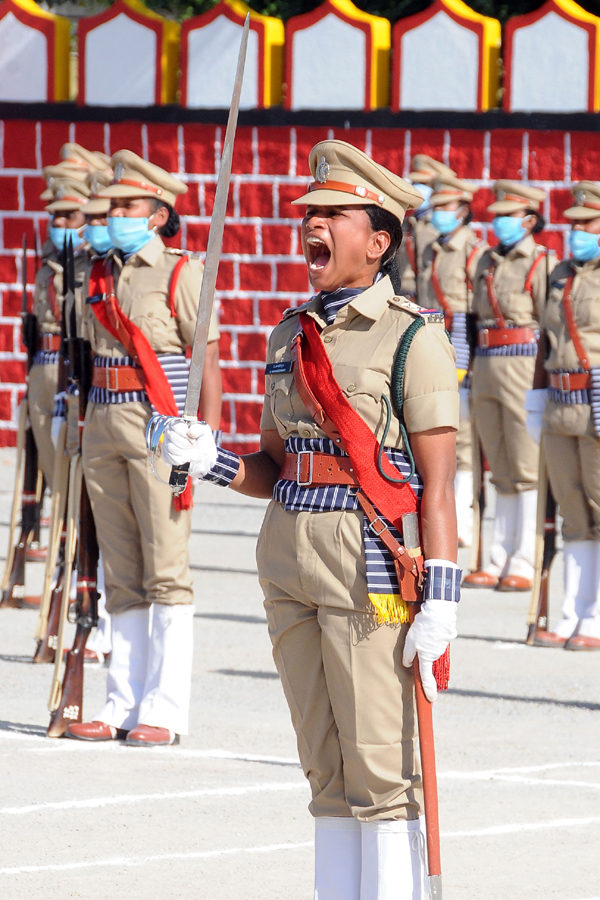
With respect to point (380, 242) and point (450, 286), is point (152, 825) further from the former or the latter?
point (450, 286)

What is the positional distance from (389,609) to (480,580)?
753cm

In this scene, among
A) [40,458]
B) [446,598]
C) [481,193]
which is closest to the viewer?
[446,598]

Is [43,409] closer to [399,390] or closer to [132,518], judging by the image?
[132,518]

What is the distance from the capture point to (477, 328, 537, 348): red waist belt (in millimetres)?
11531

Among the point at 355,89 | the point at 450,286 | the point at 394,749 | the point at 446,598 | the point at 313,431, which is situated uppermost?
the point at 355,89

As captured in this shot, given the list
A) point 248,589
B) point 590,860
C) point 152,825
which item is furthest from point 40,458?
point 590,860

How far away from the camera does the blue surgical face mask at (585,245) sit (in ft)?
31.4

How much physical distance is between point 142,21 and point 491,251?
6729 mm

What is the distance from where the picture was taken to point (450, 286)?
1266 cm

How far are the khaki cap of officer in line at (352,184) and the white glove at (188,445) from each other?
2.02 feet

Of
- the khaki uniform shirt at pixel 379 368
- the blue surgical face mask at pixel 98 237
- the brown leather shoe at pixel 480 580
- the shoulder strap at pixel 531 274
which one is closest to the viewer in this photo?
the khaki uniform shirt at pixel 379 368

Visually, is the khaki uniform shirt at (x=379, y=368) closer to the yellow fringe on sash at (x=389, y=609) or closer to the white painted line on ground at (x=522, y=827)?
the yellow fringe on sash at (x=389, y=609)

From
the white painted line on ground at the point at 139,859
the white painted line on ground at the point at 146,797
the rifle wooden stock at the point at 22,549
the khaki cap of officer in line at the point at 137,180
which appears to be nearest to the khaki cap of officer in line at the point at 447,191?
the rifle wooden stock at the point at 22,549

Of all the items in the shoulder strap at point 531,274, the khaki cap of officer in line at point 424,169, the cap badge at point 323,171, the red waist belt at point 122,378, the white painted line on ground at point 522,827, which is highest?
the khaki cap of officer in line at point 424,169
